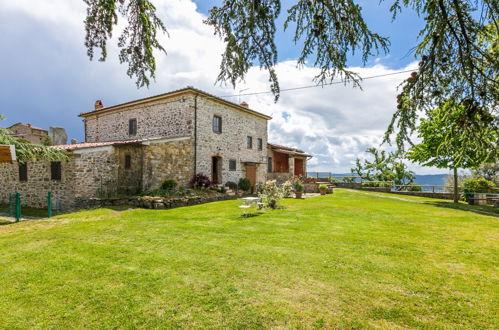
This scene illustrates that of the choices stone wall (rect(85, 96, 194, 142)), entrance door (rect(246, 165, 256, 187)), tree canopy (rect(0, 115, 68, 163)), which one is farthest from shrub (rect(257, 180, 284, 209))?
entrance door (rect(246, 165, 256, 187))

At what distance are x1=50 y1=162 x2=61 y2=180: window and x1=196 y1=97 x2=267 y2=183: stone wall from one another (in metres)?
7.64

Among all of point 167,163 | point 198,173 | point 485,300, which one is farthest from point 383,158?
point 485,300

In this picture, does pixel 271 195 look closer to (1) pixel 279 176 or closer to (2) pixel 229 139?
(2) pixel 229 139

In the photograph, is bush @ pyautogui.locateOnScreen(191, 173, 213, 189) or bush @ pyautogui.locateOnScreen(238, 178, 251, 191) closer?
bush @ pyautogui.locateOnScreen(191, 173, 213, 189)

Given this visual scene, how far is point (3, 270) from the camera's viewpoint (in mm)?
4668

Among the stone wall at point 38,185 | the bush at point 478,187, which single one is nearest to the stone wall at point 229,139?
the stone wall at point 38,185

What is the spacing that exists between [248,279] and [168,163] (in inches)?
493

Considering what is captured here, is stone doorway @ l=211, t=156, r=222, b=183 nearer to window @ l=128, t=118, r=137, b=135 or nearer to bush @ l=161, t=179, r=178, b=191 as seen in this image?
bush @ l=161, t=179, r=178, b=191

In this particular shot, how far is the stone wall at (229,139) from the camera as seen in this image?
703 inches

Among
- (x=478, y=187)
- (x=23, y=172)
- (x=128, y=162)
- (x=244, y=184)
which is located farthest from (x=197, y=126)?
(x=478, y=187)

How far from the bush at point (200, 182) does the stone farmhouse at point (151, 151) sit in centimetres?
35

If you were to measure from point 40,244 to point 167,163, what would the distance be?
30.6 ft

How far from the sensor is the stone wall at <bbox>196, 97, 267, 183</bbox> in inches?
703

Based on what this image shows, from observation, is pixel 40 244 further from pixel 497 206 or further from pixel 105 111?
pixel 497 206
